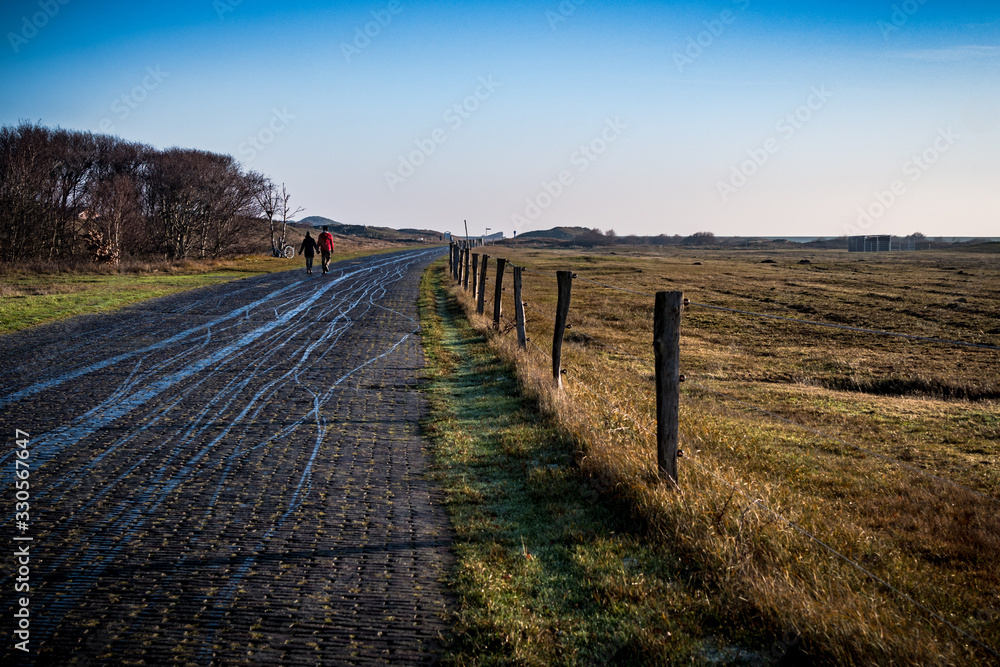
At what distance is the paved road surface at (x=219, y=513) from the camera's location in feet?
11.2

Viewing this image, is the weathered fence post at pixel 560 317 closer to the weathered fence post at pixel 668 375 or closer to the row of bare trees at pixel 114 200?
the weathered fence post at pixel 668 375

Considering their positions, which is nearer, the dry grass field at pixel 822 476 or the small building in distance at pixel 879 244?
the dry grass field at pixel 822 476

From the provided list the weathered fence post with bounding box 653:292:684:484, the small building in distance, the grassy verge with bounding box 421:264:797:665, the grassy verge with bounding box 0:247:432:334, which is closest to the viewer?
the grassy verge with bounding box 421:264:797:665

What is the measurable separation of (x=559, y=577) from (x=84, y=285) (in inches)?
937

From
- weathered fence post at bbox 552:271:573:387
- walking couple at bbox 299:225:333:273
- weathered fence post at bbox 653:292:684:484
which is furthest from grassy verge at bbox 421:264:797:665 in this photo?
walking couple at bbox 299:225:333:273

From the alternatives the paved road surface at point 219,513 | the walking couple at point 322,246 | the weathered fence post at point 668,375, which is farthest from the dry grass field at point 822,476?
the walking couple at point 322,246

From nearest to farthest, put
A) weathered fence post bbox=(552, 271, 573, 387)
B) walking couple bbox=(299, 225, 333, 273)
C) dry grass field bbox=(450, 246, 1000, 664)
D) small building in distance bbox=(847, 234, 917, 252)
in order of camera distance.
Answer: dry grass field bbox=(450, 246, 1000, 664) → weathered fence post bbox=(552, 271, 573, 387) → walking couple bbox=(299, 225, 333, 273) → small building in distance bbox=(847, 234, 917, 252)

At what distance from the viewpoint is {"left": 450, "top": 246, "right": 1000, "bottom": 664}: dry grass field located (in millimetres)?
3562

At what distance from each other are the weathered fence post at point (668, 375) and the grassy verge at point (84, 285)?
12.7m

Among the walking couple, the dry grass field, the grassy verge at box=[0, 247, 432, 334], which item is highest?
the walking couple

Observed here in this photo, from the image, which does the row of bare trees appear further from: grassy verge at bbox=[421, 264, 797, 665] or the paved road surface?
grassy verge at bbox=[421, 264, 797, 665]

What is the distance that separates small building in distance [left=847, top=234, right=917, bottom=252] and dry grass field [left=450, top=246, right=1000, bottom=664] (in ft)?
397

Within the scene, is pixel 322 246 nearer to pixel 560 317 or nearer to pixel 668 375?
pixel 560 317

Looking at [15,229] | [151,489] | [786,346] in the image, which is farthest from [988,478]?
[15,229]
